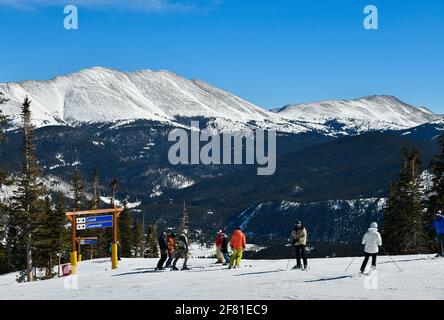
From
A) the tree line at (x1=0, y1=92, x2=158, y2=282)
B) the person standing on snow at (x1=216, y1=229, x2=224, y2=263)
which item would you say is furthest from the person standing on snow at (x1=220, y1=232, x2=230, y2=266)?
the tree line at (x1=0, y1=92, x2=158, y2=282)

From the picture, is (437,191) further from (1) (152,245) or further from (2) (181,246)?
(1) (152,245)

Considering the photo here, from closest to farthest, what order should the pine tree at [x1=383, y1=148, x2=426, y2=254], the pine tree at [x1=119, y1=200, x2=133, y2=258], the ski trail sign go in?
the ski trail sign
the pine tree at [x1=383, y1=148, x2=426, y2=254]
the pine tree at [x1=119, y1=200, x2=133, y2=258]

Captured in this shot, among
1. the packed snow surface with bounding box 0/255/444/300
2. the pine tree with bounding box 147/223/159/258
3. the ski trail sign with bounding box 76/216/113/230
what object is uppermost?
the ski trail sign with bounding box 76/216/113/230

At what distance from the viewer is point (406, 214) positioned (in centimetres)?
6003

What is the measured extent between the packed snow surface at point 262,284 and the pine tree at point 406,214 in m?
26.2

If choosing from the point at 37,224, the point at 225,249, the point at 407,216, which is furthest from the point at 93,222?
the point at 407,216

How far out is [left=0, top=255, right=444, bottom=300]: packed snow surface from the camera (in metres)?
21.4

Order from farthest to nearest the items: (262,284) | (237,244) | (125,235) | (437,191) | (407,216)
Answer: (125,235) < (407,216) < (437,191) < (237,244) < (262,284)

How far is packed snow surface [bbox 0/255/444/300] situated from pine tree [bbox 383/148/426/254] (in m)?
26.2

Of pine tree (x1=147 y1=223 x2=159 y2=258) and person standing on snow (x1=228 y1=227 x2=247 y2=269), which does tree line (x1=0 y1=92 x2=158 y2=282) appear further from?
→ person standing on snow (x1=228 y1=227 x2=247 y2=269)

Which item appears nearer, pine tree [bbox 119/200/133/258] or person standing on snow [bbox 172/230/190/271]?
person standing on snow [bbox 172/230/190/271]

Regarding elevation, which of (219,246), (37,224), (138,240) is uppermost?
(37,224)

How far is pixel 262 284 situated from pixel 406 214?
3821cm
